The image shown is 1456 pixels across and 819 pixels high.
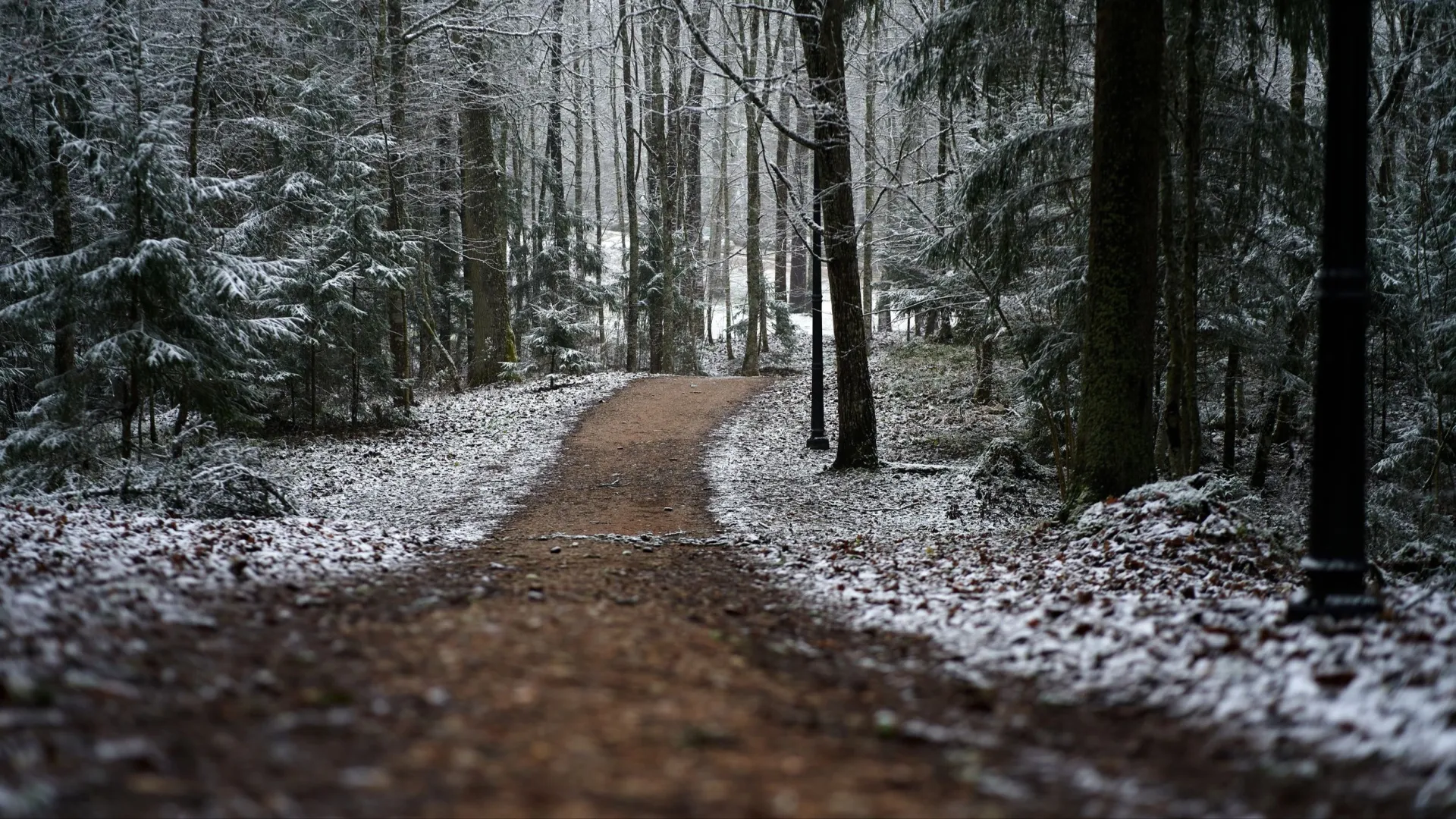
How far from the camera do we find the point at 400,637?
12.8 ft

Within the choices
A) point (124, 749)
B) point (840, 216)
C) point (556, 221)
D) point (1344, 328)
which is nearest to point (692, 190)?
point (556, 221)

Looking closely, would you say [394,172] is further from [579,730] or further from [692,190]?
[579,730]

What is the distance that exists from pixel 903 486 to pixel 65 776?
10409mm

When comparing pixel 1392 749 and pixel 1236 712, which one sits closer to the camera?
pixel 1392 749

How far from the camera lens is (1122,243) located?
7418 mm

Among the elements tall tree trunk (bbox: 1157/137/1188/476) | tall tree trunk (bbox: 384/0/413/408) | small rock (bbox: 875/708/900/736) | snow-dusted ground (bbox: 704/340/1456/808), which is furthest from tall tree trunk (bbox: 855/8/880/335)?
tall tree trunk (bbox: 384/0/413/408)

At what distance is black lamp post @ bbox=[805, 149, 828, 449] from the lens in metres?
12.7

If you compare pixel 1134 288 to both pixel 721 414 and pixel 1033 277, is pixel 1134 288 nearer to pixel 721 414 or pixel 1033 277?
pixel 1033 277

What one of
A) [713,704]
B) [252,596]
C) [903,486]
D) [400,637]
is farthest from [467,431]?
[713,704]

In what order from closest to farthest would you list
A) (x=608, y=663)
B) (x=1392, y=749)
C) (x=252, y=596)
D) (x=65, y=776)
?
(x=65, y=776) < (x=1392, y=749) < (x=608, y=663) < (x=252, y=596)

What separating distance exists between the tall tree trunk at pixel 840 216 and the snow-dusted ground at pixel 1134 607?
1520 millimetres

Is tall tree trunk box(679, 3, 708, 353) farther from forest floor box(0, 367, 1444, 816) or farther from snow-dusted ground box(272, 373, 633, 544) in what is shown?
forest floor box(0, 367, 1444, 816)

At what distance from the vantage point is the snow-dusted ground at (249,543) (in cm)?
365

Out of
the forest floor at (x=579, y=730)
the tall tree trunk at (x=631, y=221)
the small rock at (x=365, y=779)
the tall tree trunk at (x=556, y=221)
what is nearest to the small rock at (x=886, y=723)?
the forest floor at (x=579, y=730)
